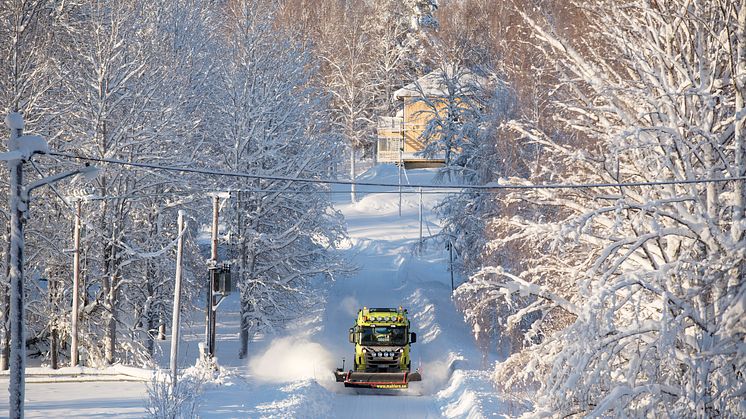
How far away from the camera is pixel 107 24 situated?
101 ft

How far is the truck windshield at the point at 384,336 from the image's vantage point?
28.8 metres

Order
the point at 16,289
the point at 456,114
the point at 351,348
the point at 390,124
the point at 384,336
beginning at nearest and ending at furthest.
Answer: the point at 16,289 < the point at 384,336 < the point at 351,348 < the point at 456,114 < the point at 390,124

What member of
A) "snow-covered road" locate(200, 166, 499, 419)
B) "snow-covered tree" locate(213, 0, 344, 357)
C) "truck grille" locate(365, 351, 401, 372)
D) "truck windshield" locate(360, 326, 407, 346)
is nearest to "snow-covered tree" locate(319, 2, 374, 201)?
"snow-covered road" locate(200, 166, 499, 419)

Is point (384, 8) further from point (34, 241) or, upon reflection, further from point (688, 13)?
point (688, 13)

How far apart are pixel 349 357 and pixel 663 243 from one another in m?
22.5

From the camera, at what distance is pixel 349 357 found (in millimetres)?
35281

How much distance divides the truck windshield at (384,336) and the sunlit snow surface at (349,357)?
160 cm

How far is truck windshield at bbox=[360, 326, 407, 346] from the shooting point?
28797 millimetres

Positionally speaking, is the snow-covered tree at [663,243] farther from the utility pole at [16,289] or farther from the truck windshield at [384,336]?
the truck windshield at [384,336]

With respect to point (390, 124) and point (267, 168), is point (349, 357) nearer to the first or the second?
point (267, 168)

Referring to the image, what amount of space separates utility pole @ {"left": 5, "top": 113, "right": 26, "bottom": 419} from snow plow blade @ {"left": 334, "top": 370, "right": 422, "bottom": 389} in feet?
46.1

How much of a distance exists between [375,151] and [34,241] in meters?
47.1

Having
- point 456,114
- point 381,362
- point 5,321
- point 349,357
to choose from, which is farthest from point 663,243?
point 456,114

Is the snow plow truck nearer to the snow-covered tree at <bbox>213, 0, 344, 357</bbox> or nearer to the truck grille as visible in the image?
the truck grille
